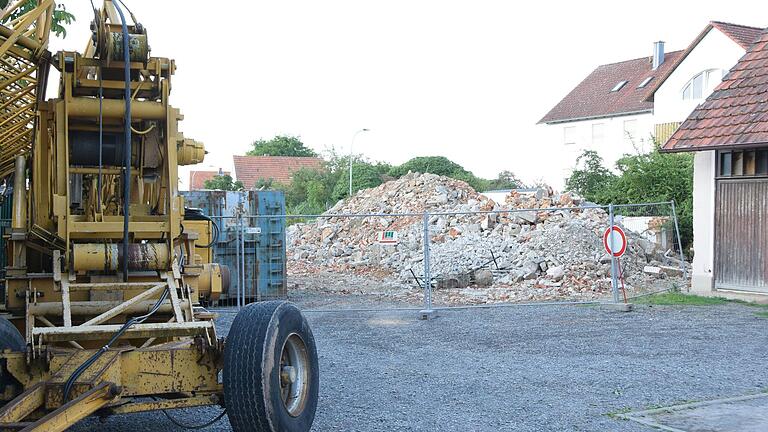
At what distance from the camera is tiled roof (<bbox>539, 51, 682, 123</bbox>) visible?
174 feet

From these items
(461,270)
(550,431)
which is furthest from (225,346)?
(461,270)

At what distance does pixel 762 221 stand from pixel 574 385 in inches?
352

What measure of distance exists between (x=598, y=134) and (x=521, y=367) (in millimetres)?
45990

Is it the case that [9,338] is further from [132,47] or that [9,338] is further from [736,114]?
[736,114]

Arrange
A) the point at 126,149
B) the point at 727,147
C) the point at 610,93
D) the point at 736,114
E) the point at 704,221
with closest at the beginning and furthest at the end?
the point at 126,149 < the point at 727,147 < the point at 736,114 < the point at 704,221 < the point at 610,93

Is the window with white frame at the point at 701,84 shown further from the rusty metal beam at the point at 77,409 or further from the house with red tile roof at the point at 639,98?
the rusty metal beam at the point at 77,409

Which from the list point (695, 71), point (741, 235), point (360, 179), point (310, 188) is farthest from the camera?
point (310, 188)

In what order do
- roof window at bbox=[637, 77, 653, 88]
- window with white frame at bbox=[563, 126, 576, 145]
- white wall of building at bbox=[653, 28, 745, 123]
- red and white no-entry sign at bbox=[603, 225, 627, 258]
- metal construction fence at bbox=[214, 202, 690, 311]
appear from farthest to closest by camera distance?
window with white frame at bbox=[563, 126, 576, 145] → roof window at bbox=[637, 77, 653, 88] → white wall of building at bbox=[653, 28, 745, 123] → metal construction fence at bbox=[214, 202, 690, 311] → red and white no-entry sign at bbox=[603, 225, 627, 258]

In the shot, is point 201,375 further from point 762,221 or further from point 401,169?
point 401,169

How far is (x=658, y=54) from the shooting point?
54656 millimetres

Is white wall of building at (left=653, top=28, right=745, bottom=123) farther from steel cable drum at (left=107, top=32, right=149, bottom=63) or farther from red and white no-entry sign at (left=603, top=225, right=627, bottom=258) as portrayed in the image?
steel cable drum at (left=107, top=32, right=149, bottom=63)

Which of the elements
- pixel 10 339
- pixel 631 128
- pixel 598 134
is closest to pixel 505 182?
pixel 598 134

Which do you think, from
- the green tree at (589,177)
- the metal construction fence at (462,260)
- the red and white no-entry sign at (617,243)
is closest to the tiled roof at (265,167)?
the green tree at (589,177)

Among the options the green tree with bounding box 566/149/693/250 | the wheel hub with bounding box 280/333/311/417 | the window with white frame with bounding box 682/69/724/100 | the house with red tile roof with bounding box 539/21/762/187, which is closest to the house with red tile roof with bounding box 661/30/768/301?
the green tree with bounding box 566/149/693/250
